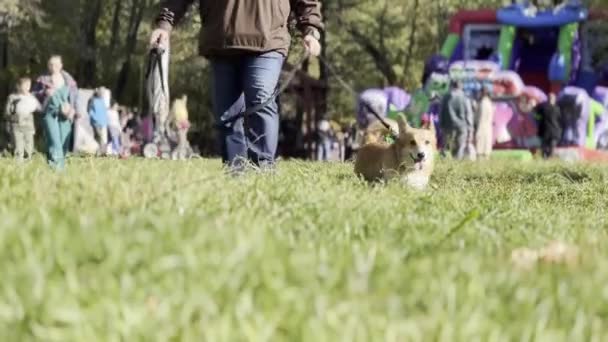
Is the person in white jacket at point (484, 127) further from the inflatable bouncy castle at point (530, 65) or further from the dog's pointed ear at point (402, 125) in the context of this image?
the dog's pointed ear at point (402, 125)

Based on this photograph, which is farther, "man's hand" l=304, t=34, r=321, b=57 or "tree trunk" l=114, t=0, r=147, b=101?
"tree trunk" l=114, t=0, r=147, b=101

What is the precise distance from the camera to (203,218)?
2.85m

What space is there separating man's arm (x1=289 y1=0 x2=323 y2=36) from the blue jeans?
0.28 meters

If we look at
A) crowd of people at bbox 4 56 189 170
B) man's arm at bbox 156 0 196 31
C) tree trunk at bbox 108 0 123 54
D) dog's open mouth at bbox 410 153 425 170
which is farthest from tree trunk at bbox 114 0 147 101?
man's arm at bbox 156 0 196 31

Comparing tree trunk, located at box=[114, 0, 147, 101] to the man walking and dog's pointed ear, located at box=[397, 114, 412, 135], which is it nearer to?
dog's pointed ear, located at box=[397, 114, 412, 135]

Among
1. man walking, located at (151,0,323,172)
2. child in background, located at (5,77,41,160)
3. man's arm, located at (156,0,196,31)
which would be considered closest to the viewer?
man walking, located at (151,0,323,172)

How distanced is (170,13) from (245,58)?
2.19ft

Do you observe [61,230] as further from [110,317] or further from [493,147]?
[493,147]

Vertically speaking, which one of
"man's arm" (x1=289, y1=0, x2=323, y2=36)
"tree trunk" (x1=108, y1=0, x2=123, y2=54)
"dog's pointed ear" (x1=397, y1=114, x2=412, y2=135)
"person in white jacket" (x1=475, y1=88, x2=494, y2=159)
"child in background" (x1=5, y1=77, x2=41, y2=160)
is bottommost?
"person in white jacket" (x1=475, y1=88, x2=494, y2=159)

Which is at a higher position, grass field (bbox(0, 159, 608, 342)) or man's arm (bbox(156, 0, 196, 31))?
man's arm (bbox(156, 0, 196, 31))

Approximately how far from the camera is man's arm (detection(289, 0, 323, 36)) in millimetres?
6969

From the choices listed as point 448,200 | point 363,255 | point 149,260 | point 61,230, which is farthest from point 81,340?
point 448,200

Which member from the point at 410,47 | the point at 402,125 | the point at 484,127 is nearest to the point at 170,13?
the point at 402,125

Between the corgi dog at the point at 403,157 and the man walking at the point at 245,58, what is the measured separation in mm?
1215
